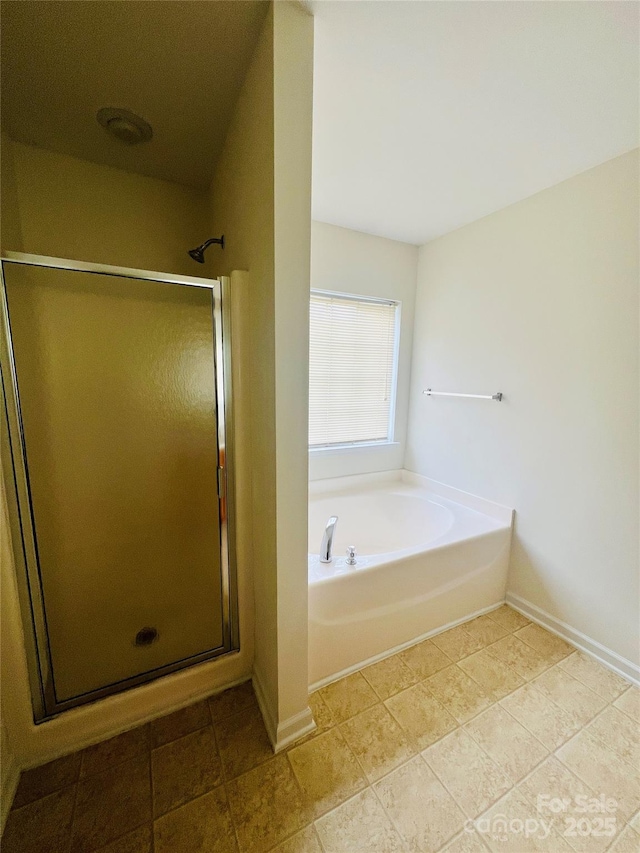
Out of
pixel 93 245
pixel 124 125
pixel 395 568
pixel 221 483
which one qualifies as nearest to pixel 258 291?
pixel 221 483

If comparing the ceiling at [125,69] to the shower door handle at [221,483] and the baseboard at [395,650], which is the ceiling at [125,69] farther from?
the baseboard at [395,650]

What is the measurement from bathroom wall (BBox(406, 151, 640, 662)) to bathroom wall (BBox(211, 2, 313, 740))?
1488 mm

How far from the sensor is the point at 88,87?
3.92 ft

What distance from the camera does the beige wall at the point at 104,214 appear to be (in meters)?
1.52

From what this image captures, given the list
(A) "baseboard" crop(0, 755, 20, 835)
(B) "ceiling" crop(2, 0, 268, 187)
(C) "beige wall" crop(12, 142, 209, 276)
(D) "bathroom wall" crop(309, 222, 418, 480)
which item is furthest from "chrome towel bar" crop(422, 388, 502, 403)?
(A) "baseboard" crop(0, 755, 20, 835)

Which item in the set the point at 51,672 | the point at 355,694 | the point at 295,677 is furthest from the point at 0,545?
the point at 355,694

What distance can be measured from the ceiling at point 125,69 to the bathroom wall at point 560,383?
1.63 meters

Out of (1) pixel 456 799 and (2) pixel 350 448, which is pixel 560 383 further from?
(1) pixel 456 799

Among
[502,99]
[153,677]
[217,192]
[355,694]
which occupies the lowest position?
[355,694]

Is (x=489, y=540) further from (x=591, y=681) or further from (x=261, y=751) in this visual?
(x=261, y=751)

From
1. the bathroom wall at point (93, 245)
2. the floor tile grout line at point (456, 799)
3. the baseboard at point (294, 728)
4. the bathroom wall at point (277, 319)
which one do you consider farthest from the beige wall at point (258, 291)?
the floor tile grout line at point (456, 799)

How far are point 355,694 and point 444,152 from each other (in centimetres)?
251

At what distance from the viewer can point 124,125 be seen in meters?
1.35

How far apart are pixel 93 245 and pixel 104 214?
0.17 meters
